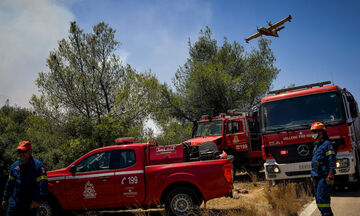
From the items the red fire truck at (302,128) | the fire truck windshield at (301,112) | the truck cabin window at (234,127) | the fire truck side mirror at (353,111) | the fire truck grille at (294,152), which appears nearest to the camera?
the red fire truck at (302,128)

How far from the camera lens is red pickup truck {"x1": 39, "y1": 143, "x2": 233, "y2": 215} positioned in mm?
6414

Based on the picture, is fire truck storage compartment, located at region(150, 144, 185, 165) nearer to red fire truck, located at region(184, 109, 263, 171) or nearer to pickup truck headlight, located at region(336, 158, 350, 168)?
pickup truck headlight, located at region(336, 158, 350, 168)

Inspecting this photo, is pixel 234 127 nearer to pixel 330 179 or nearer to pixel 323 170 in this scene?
pixel 323 170

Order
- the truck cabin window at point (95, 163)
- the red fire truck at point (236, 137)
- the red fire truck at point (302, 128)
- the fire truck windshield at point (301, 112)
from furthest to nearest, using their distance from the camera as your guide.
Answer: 1. the red fire truck at point (236, 137)
2. the fire truck windshield at point (301, 112)
3. the red fire truck at point (302, 128)
4. the truck cabin window at point (95, 163)

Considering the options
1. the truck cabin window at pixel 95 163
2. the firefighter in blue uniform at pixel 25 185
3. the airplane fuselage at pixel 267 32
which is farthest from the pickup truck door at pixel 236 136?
the airplane fuselage at pixel 267 32

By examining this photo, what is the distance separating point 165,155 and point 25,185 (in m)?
3.13

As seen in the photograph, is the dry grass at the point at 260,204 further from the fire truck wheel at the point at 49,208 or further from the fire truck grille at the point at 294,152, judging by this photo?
the fire truck wheel at the point at 49,208

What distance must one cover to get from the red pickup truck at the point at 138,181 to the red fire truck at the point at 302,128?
2.38 m

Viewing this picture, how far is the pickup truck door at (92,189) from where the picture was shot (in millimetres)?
6664

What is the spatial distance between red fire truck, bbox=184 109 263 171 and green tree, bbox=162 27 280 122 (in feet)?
20.5

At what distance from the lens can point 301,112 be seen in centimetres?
827

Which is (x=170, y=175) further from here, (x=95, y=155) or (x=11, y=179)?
(x=11, y=179)

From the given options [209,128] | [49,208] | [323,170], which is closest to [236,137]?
[209,128]

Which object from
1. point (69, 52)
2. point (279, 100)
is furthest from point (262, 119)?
point (69, 52)
